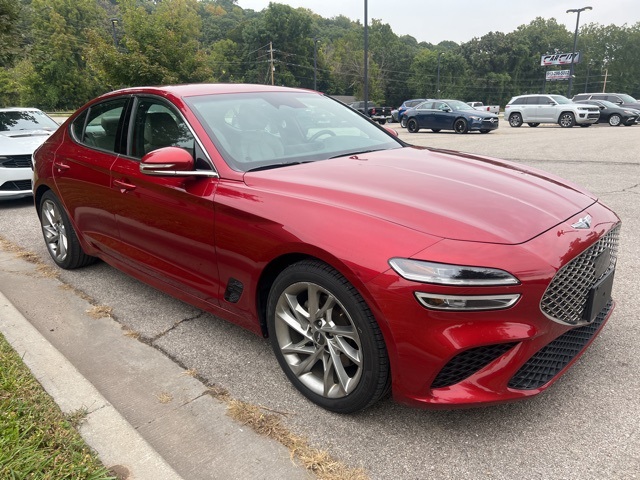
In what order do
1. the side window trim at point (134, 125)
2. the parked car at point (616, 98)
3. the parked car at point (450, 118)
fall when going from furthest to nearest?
the parked car at point (616, 98), the parked car at point (450, 118), the side window trim at point (134, 125)

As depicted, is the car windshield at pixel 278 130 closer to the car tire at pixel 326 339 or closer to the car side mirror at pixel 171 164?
the car side mirror at pixel 171 164

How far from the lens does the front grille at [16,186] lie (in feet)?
24.9

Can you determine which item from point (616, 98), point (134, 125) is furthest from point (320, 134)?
point (616, 98)

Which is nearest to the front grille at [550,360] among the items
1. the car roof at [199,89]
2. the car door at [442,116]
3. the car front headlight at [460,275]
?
the car front headlight at [460,275]

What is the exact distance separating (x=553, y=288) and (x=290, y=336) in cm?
129

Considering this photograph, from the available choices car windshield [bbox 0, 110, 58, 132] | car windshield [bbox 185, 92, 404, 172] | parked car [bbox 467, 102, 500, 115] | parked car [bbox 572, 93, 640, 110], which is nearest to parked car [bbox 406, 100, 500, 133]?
parked car [bbox 467, 102, 500, 115]

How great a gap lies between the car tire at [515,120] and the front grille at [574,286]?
82.1ft

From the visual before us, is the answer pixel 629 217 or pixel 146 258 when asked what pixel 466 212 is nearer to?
pixel 146 258

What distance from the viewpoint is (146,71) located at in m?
20.0

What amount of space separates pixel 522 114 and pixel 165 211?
82.3 ft

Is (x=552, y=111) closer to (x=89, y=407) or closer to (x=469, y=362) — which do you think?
(x=469, y=362)

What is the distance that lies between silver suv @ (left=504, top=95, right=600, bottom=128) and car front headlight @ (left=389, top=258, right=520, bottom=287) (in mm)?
24595

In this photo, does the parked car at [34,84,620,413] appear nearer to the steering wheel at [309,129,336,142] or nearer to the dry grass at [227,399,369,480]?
the steering wheel at [309,129,336,142]

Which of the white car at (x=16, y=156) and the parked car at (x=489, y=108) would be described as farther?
the parked car at (x=489, y=108)
